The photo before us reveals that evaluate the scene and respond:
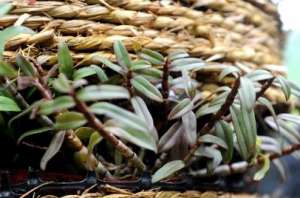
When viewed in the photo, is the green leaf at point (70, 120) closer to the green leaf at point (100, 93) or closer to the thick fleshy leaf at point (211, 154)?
the green leaf at point (100, 93)

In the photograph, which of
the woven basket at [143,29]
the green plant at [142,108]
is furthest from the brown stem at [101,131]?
the woven basket at [143,29]

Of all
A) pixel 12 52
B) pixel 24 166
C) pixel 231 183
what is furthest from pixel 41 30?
pixel 231 183

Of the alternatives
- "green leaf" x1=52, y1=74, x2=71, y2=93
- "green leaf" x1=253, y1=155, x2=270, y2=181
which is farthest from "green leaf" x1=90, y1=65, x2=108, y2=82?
"green leaf" x1=253, y1=155, x2=270, y2=181

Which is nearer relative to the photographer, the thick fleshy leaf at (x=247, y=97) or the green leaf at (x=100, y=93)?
the green leaf at (x=100, y=93)

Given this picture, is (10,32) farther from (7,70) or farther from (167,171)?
(167,171)

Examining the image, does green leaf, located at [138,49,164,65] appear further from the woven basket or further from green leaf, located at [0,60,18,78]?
green leaf, located at [0,60,18,78]

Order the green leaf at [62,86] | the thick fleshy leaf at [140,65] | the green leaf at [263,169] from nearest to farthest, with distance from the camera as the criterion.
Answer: the green leaf at [62,86], the thick fleshy leaf at [140,65], the green leaf at [263,169]
